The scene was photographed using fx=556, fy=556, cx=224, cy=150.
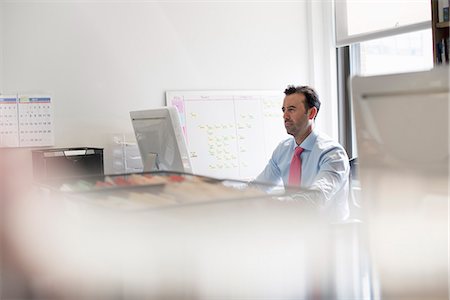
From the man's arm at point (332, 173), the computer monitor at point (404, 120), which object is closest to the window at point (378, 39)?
the man's arm at point (332, 173)

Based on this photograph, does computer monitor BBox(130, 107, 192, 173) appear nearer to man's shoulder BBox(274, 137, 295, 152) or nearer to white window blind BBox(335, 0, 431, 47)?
man's shoulder BBox(274, 137, 295, 152)

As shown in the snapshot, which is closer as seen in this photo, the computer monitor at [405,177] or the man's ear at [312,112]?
the computer monitor at [405,177]

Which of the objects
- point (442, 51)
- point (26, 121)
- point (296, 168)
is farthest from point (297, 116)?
point (26, 121)

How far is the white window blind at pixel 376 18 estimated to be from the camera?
399 centimetres

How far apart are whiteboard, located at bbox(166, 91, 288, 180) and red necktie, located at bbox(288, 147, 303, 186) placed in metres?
1.08

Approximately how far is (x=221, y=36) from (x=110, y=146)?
1.25 m

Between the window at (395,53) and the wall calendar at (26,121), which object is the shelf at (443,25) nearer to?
the window at (395,53)

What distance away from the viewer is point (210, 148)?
4273 mm

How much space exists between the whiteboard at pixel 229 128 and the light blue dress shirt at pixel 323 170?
0.94 meters

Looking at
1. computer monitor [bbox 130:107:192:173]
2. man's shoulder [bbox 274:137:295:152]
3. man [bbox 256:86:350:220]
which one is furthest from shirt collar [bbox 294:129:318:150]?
computer monitor [bbox 130:107:192:173]

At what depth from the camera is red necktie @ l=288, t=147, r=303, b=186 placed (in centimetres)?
311

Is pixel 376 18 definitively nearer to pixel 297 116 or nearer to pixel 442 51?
pixel 442 51

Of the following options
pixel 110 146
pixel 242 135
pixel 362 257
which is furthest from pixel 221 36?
pixel 362 257

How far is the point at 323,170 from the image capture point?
290 cm
